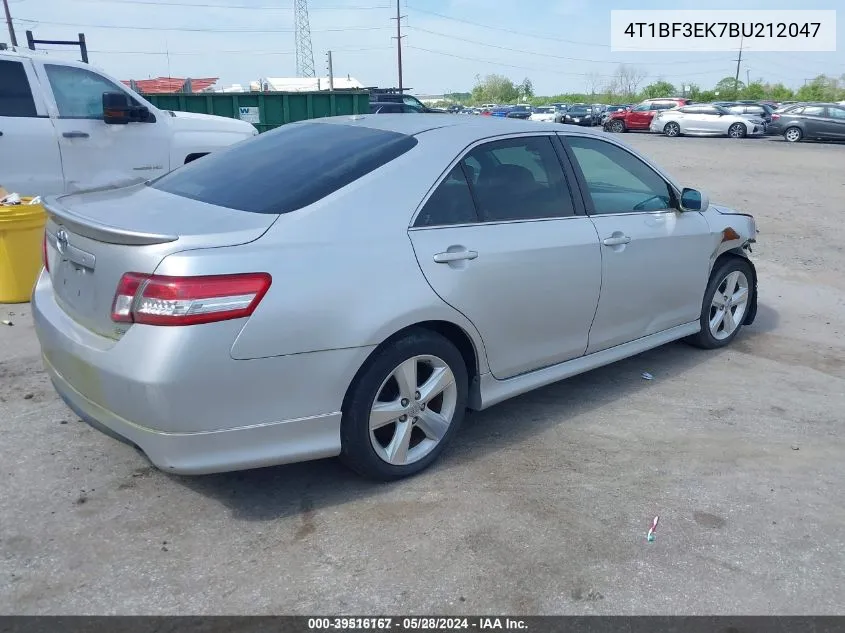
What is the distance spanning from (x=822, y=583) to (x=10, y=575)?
3.06m

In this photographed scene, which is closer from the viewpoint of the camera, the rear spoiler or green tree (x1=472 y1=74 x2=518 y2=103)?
the rear spoiler

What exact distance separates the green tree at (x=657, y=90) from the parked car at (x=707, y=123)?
64.7m

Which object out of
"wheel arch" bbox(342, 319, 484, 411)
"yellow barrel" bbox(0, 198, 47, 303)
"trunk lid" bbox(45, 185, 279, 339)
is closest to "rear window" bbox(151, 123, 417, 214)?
"trunk lid" bbox(45, 185, 279, 339)

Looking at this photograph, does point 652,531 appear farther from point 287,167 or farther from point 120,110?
point 120,110

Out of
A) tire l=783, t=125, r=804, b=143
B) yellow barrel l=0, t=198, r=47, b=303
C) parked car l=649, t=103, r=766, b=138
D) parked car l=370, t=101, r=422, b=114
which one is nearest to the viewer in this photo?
yellow barrel l=0, t=198, r=47, b=303

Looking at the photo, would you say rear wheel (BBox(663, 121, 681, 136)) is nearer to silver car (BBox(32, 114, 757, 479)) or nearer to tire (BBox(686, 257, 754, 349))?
tire (BBox(686, 257, 754, 349))

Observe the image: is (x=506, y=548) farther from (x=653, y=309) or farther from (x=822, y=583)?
(x=653, y=309)

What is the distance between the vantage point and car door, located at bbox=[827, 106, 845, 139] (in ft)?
98.6

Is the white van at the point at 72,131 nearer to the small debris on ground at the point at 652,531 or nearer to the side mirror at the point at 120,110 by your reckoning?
the side mirror at the point at 120,110

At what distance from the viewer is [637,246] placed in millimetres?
4480

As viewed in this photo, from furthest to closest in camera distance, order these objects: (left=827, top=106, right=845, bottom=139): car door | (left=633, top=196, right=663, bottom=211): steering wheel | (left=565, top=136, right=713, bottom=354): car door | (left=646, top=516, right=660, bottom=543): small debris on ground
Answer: (left=827, top=106, right=845, bottom=139): car door < (left=633, top=196, right=663, bottom=211): steering wheel < (left=565, top=136, right=713, bottom=354): car door < (left=646, top=516, right=660, bottom=543): small debris on ground

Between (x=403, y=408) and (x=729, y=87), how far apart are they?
88387 millimetres

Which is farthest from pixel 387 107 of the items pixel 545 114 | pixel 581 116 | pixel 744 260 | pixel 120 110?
pixel 545 114

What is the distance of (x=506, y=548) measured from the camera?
10.0ft
